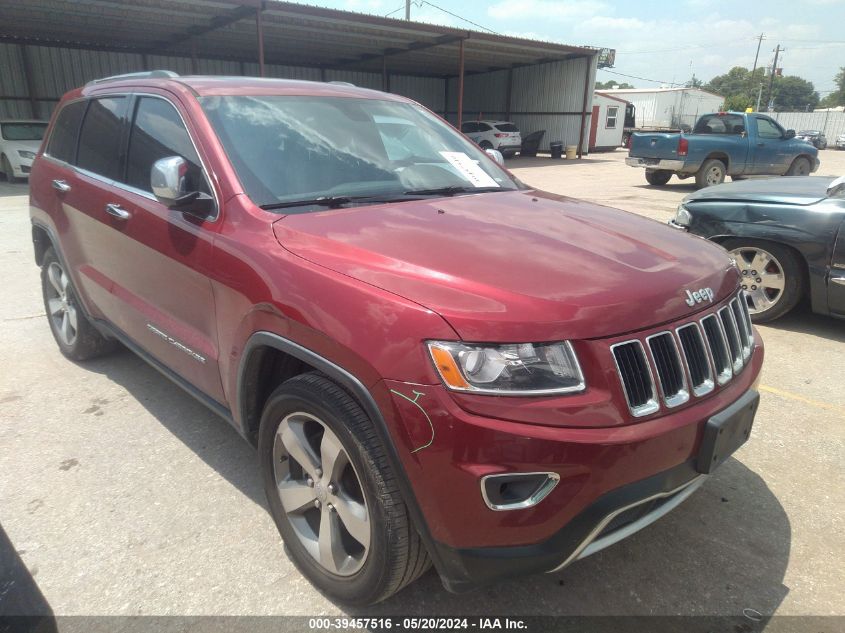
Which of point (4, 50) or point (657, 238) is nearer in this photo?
point (657, 238)

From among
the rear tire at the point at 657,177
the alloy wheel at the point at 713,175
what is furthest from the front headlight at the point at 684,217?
the rear tire at the point at 657,177

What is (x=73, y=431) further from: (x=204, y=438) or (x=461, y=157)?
(x=461, y=157)

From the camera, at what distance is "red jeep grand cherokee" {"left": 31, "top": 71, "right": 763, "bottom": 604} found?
169cm

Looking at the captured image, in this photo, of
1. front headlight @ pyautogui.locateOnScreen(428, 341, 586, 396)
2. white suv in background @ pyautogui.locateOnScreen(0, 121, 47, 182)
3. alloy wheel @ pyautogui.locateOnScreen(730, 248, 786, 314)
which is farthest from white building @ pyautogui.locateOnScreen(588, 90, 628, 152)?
front headlight @ pyautogui.locateOnScreen(428, 341, 586, 396)

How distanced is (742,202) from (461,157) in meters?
3.14

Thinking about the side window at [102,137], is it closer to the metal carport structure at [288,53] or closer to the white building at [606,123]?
the metal carport structure at [288,53]

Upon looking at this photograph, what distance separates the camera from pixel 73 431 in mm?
3424

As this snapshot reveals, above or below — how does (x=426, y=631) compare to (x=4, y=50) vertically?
below

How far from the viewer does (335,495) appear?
2.08 metres

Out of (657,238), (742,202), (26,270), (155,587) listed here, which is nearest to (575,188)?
(742,202)

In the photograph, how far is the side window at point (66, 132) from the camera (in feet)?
12.8

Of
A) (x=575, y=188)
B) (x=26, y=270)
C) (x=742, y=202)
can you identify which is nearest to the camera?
(x=742, y=202)

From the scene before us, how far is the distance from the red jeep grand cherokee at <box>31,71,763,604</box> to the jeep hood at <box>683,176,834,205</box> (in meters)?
2.98

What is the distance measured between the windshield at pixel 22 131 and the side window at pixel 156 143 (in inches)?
628
